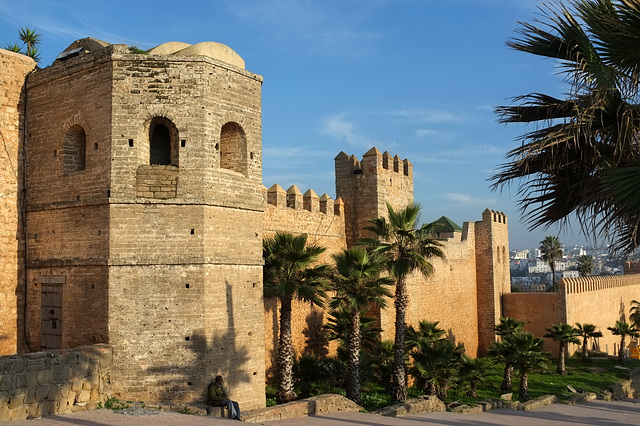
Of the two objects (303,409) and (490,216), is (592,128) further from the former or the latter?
(490,216)

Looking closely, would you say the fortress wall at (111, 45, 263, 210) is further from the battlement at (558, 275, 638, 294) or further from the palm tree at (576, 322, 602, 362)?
the palm tree at (576, 322, 602, 362)

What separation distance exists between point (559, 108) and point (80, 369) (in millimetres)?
7892

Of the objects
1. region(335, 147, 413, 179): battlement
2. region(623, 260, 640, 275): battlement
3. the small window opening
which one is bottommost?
region(623, 260, 640, 275): battlement

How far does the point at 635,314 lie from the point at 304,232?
27035mm

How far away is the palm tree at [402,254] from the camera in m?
15.9

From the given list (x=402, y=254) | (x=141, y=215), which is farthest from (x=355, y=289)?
(x=141, y=215)

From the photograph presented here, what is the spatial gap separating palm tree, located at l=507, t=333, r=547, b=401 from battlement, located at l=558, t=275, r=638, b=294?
960cm

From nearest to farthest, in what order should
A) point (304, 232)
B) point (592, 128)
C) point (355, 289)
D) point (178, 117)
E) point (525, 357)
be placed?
1. point (592, 128)
2. point (178, 117)
3. point (355, 289)
4. point (304, 232)
5. point (525, 357)

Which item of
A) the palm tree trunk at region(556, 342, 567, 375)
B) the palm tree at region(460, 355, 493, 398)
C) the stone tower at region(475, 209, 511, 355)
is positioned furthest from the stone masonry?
the stone tower at region(475, 209, 511, 355)

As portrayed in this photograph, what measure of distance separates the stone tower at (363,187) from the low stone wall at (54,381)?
34.9 feet

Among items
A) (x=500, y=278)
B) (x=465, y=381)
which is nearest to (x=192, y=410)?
(x=465, y=381)

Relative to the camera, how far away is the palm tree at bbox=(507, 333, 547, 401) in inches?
762

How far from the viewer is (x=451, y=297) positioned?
24562 mm

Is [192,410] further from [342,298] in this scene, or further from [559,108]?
[559,108]
